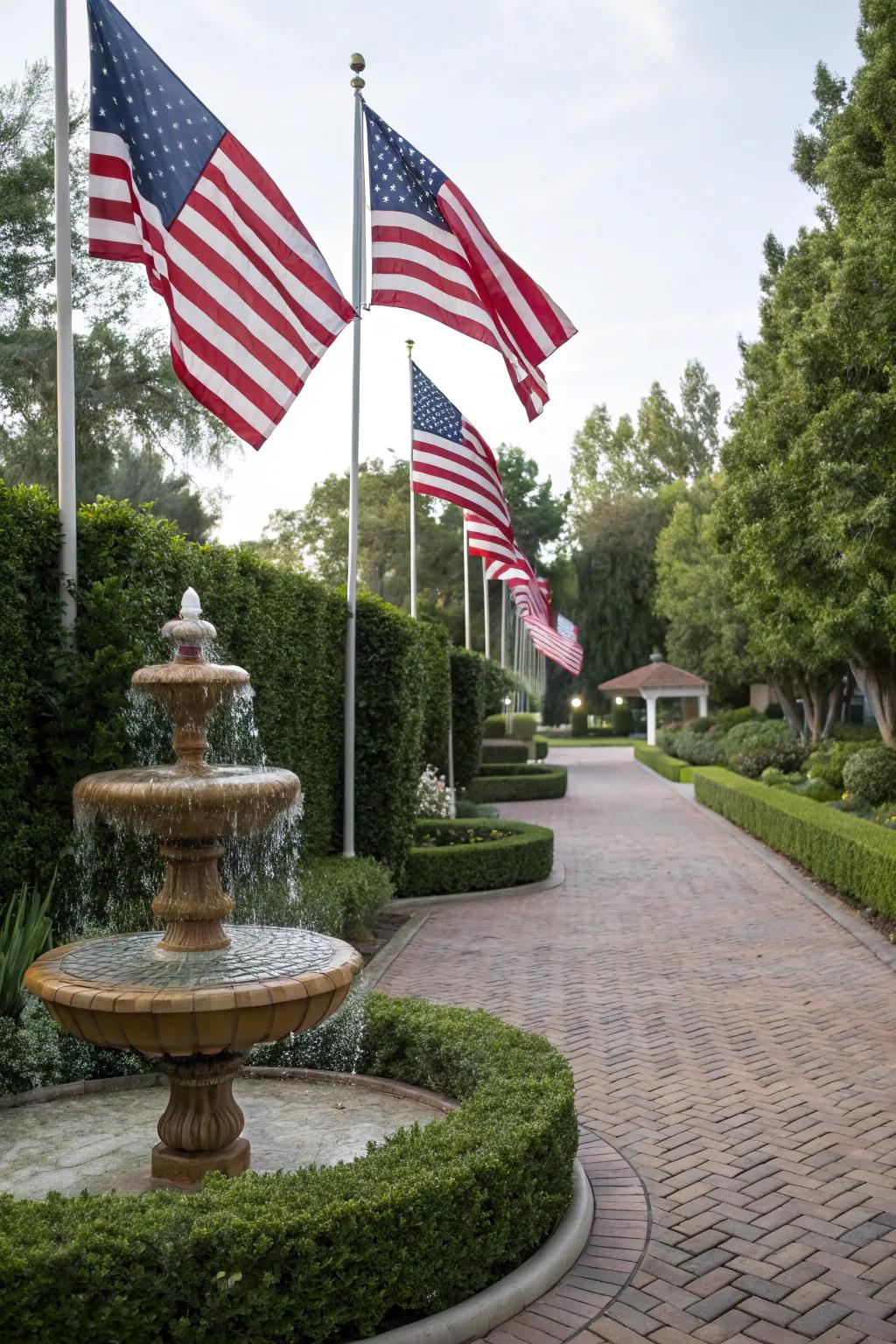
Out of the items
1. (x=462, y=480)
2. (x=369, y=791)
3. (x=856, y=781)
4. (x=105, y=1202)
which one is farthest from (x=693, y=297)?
(x=105, y=1202)

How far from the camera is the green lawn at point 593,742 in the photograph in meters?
56.1

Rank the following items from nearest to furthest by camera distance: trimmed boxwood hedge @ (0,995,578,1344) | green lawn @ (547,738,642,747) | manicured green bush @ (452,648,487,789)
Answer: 1. trimmed boxwood hedge @ (0,995,578,1344)
2. manicured green bush @ (452,648,487,789)
3. green lawn @ (547,738,642,747)

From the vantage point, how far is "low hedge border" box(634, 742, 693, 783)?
33.4m

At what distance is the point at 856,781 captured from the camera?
800 inches

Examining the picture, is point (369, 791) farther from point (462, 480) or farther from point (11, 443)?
point (11, 443)

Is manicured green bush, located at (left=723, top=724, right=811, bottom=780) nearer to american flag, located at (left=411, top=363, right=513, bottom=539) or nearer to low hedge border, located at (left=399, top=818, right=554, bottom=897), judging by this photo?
low hedge border, located at (left=399, top=818, right=554, bottom=897)

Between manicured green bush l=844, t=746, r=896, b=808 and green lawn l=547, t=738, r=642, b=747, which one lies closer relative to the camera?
manicured green bush l=844, t=746, r=896, b=808

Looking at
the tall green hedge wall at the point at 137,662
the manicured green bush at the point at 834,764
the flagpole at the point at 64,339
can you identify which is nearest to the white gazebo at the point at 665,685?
the manicured green bush at the point at 834,764

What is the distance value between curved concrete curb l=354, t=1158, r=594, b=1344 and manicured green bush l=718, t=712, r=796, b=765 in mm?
30152

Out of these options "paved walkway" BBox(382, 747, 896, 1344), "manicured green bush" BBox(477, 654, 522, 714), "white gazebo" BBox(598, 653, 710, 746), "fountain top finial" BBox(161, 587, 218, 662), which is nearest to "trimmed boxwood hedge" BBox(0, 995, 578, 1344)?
"paved walkway" BBox(382, 747, 896, 1344)

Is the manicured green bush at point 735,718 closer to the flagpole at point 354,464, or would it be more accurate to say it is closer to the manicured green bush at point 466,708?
the manicured green bush at point 466,708

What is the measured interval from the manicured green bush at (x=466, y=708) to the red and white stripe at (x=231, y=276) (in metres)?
15.3

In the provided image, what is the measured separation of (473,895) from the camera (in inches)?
548

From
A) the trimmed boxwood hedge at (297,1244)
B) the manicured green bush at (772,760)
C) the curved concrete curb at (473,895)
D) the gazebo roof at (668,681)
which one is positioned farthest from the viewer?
the gazebo roof at (668,681)
